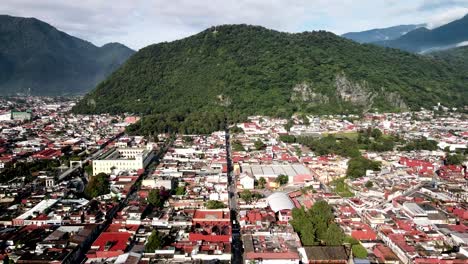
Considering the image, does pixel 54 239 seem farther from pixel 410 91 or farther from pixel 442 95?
pixel 442 95

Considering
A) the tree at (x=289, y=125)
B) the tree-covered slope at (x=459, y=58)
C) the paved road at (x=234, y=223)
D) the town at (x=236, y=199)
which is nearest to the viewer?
the town at (x=236, y=199)

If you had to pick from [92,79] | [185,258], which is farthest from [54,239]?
[92,79]

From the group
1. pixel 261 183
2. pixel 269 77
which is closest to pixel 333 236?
pixel 261 183

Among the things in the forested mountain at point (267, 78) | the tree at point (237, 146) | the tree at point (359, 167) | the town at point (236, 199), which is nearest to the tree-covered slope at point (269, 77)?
the forested mountain at point (267, 78)

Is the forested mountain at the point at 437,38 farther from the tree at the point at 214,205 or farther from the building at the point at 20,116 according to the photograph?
the tree at the point at 214,205

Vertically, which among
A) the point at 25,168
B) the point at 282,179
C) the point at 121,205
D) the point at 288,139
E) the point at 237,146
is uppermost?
the point at 288,139

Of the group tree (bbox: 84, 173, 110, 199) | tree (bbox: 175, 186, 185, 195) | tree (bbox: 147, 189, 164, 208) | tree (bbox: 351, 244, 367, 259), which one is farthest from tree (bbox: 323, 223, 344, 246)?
tree (bbox: 84, 173, 110, 199)

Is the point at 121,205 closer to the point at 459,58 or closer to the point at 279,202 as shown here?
the point at 279,202
